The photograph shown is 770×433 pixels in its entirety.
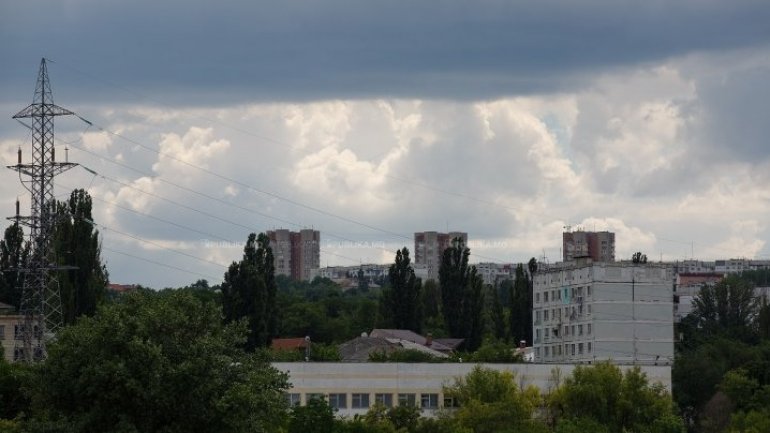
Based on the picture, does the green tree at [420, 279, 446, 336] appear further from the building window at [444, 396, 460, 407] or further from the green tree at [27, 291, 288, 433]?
the green tree at [27, 291, 288, 433]

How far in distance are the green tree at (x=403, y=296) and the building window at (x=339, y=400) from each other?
180 feet

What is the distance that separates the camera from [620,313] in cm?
13162

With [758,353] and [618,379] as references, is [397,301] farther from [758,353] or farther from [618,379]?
[618,379]

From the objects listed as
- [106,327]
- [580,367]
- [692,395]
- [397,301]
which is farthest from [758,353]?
[106,327]

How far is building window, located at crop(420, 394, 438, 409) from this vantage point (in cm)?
8869

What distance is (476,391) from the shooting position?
3418 inches

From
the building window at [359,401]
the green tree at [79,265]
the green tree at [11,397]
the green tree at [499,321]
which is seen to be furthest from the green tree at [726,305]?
the green tree at [11,397]

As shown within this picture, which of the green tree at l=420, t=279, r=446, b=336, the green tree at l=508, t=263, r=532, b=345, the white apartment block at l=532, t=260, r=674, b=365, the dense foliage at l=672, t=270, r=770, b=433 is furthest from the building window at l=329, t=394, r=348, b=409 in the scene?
the green tree at l=420, t=279, r=446, b=336

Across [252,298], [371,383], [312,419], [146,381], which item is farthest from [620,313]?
[146,381]

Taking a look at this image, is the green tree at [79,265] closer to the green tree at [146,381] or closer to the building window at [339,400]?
the building window at [339,400]

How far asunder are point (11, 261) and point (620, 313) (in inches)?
1825

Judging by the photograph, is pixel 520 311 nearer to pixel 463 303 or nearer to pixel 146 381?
pixel 463 303

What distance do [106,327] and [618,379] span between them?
4177 cm

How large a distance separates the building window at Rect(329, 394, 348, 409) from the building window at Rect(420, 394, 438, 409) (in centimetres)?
406
